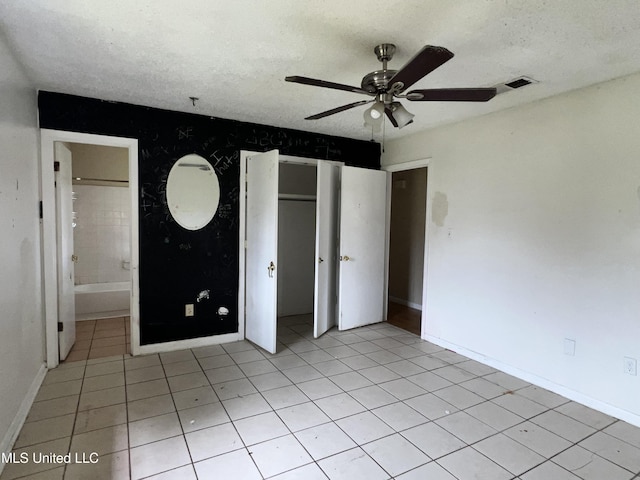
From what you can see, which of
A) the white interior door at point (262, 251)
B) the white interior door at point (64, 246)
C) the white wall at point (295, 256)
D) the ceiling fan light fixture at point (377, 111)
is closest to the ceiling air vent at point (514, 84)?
the ceiling fan light fixture at point (377, 111)

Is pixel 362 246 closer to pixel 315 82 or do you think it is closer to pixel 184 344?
pixel 184 344

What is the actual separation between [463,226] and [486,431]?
1.91m

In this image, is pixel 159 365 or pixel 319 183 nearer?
pixel 159 365

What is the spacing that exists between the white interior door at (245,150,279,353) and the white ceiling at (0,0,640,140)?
0.81 metres

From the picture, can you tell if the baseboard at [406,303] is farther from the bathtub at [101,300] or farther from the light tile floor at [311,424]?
the bathtub at [101,300]

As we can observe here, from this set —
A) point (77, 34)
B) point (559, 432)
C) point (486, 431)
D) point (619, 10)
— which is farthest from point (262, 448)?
point (619, 10)

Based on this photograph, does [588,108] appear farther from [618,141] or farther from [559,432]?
[559,432]

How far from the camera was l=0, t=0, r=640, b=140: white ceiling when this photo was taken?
1.71m

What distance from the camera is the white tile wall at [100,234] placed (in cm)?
482

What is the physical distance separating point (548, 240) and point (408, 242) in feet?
9.27

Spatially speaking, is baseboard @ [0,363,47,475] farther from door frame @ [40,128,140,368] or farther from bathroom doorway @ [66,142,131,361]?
bathroom doorway @ [66,142,131,361]

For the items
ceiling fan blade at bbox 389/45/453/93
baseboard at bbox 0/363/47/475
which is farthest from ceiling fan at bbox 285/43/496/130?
baseboard at bbox 0/363/47/475

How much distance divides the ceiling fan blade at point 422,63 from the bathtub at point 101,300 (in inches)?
180

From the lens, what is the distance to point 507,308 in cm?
316
